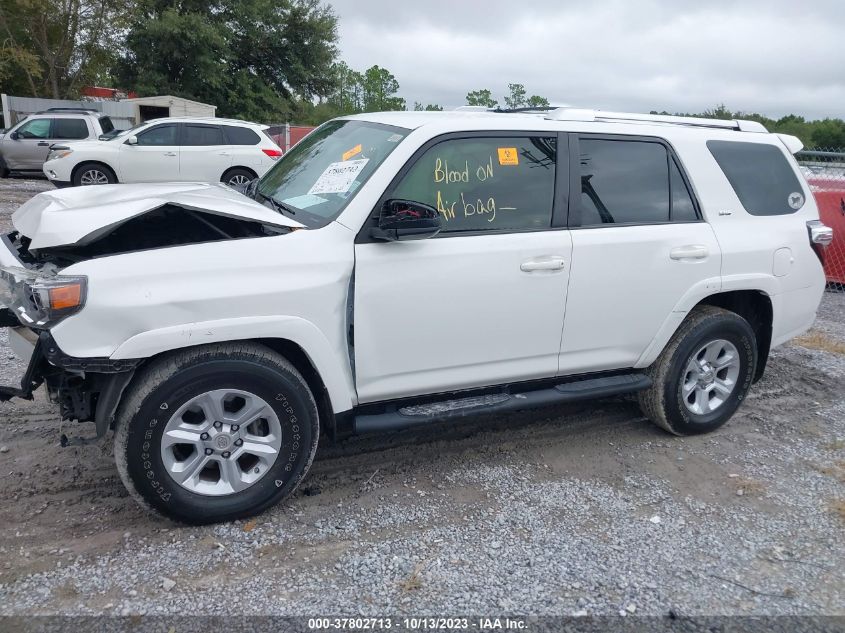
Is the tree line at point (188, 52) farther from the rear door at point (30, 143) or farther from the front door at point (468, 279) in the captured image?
the front door at point (468, 279)

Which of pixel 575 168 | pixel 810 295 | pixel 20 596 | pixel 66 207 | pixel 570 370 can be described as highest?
pixel 575 168

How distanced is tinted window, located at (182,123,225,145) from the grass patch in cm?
1104

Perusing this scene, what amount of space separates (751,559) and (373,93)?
49417 mm

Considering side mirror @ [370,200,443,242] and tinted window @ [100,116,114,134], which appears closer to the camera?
side mirror @ [370,200,443,242]

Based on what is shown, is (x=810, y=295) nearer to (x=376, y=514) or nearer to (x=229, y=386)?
(x=376, y=514)

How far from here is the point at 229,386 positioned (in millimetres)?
3127

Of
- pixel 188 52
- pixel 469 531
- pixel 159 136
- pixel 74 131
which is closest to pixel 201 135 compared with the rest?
pixel 159 136

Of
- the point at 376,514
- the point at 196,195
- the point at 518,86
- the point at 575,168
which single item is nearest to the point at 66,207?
the point at 196,195

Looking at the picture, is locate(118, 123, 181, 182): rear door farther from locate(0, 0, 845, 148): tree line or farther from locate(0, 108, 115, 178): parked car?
locate(0, 0, 845, 148): tree line

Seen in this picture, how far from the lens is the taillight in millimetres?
4613

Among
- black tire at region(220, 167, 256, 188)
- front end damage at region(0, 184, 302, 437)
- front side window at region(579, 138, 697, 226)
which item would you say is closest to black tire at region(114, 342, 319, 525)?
front end damage at region(0, 184, 302, 437)

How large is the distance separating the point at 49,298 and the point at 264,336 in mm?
860

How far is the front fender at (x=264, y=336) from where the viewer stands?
2.93 metres

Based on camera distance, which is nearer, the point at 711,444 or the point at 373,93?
the point at 711,444
